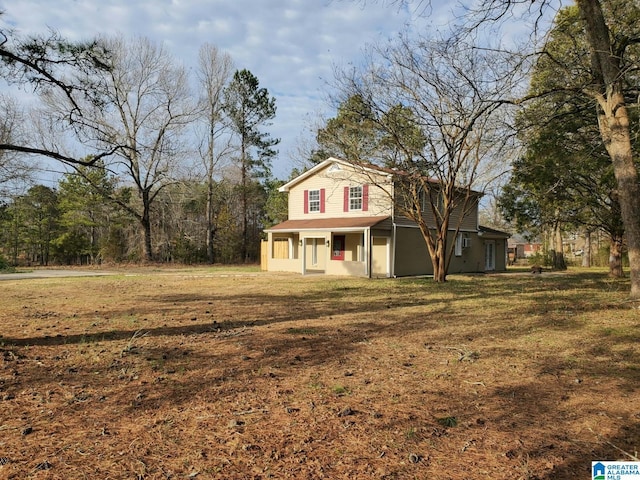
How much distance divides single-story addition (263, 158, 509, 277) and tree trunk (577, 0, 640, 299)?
9426mm

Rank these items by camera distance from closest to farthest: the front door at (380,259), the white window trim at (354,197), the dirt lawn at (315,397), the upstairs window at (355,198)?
1. the dirt lawn at (315,397)
2. the front door at (380,259)
3. the white window trim at (354,197)
4. the upstairs window at (355,198)

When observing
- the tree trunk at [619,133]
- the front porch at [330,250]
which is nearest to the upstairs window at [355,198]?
the front porch at [330,250]

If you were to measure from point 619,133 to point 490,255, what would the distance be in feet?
69.3

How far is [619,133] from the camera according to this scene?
8.69 m

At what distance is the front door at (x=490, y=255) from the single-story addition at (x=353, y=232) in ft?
3.84

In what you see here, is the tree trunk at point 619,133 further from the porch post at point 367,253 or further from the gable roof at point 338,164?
the porch post at point 367,253

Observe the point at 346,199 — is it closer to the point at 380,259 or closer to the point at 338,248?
the point at 338,248

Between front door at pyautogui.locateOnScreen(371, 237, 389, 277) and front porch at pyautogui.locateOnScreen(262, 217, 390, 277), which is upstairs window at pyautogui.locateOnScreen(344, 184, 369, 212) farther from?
front door at pyautogui.locateOnScreen(371, 237, 389, 277)

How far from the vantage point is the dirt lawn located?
8.89 feet

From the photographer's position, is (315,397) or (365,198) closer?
(315,397)

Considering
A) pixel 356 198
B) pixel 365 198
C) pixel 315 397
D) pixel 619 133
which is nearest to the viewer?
pixel 315 397

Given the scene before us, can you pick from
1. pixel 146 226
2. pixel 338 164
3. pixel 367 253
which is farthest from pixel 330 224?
pixel 146 226

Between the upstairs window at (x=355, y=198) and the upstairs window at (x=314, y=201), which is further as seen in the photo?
the upstairs window at (x=314, y=201)

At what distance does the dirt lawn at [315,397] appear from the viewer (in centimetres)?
271
